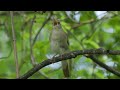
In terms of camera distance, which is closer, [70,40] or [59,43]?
[59,43]

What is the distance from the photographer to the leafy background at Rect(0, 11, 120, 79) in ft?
13.7

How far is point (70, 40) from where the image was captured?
5.19 metres

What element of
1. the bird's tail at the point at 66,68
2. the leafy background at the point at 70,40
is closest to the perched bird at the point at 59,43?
the bird's tail at the point at 66,68

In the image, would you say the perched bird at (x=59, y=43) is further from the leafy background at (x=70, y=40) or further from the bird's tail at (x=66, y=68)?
the leafy background at (x=70, y=40)

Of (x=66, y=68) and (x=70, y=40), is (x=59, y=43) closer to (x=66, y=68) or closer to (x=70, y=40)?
(x=66, y=68)

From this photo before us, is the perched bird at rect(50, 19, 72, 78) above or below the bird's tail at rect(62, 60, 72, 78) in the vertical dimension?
above

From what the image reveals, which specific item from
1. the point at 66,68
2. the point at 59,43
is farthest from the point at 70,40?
the point at 66,68

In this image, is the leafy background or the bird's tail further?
the leafy background

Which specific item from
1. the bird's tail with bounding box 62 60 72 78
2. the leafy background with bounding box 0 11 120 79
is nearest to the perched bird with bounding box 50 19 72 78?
the bird's tail with bounding box 62 60 72 78

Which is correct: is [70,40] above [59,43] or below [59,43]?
below

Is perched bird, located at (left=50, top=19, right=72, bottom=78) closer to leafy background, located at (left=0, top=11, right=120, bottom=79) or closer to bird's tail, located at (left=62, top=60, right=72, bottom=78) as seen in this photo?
bird's tail, located at (left=62, top=60, right=72, bottom=78)
